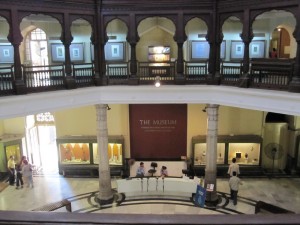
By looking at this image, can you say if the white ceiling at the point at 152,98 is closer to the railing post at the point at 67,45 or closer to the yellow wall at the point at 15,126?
the railing post at the point at 67,45

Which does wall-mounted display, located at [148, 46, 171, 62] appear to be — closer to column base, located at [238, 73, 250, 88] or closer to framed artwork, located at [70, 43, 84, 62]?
framed artwork, located at [70, 43, 84, 62]

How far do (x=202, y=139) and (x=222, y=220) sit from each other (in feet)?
49.2

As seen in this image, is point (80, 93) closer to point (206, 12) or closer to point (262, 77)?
point (206, 12)

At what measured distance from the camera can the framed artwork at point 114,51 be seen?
16453 millimetres

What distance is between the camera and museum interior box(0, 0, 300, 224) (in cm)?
1105

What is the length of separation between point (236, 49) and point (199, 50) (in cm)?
193

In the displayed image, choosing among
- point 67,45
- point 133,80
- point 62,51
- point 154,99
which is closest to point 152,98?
point 154,99

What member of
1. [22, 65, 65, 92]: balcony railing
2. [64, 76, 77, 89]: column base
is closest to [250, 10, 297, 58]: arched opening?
[64, 76, 77, 89]: column base

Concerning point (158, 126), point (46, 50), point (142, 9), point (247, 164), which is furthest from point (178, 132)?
point (46, 50)

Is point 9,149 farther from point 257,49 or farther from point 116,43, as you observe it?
point 257,49

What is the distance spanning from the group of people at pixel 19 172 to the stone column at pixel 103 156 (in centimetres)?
344

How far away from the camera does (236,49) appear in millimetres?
16359

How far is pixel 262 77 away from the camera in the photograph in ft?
37.2

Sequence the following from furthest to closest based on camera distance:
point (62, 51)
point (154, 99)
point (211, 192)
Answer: point (62, 51), point (211, 192), point (154, 99)
